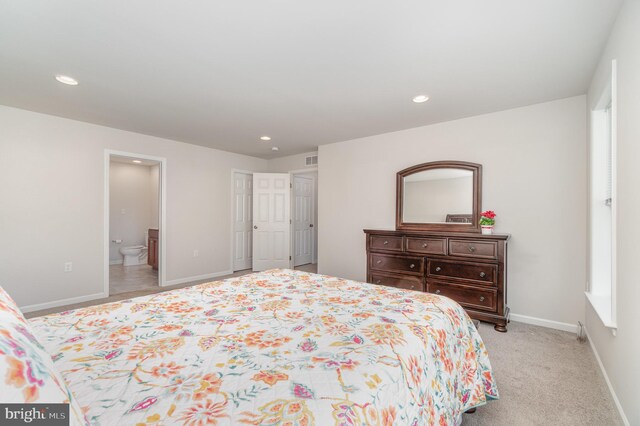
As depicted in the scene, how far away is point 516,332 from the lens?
115 inches

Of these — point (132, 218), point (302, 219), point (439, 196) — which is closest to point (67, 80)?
point (439, 196)

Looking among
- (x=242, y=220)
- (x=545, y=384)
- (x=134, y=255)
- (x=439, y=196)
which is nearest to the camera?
(x=545, y=384)

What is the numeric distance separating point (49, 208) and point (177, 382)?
4062 mm

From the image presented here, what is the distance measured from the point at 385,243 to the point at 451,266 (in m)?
0.83

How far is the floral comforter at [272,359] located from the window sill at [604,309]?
2.84ft

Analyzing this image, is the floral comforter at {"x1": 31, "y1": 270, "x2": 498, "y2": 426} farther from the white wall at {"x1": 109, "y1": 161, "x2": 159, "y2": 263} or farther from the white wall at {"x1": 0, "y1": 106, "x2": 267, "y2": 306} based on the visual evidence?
the white wall at {"x1": 109, "y1": 161, "x2": 159, "y2": 263}

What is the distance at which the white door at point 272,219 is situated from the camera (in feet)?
18.9

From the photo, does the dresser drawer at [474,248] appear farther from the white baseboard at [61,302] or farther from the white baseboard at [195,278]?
the white baseboard at [61,302]

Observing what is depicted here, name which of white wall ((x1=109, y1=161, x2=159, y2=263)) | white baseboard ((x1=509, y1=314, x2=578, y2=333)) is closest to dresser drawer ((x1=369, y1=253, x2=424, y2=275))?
white baseboard ((x1=509, y1=314, x2=578, y2=333))

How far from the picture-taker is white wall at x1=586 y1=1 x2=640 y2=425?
1.46 meters

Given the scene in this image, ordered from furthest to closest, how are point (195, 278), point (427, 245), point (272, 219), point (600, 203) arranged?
point (272, 219)
point (195, 278)
point (427, 245)
point (600, 203)

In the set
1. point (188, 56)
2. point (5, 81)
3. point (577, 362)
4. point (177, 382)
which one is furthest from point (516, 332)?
point (5, 81)

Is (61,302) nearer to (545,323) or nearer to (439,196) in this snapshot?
(439,196)

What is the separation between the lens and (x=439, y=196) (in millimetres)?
3736
